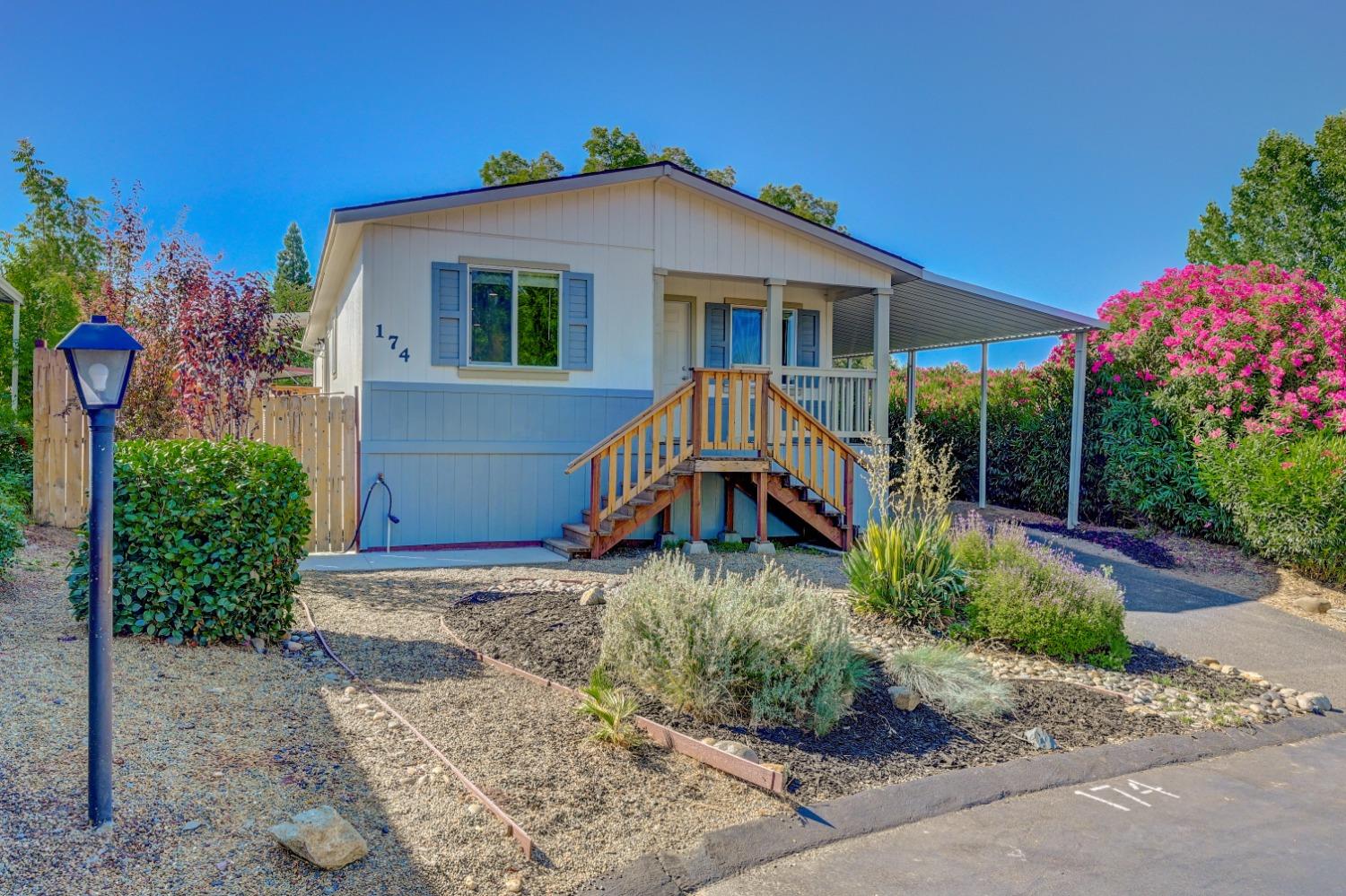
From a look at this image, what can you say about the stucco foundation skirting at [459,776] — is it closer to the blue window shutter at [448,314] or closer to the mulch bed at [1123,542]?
the blue window shutter at [448,314]

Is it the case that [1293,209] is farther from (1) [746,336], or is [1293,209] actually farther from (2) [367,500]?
(2) [367,500]

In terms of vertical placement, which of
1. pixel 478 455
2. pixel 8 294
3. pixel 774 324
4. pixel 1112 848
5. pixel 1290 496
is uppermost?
pixel 8 294

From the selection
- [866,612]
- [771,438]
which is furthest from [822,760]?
[771,438]

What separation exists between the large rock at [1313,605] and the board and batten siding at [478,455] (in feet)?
25.0

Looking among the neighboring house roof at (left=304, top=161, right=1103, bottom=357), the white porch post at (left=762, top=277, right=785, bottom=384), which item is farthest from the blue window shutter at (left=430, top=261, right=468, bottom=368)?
the white porch post at (left=762, top=277, right=785, bottom=384)

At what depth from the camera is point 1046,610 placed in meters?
5.91

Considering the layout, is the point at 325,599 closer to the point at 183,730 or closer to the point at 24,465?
the point at 183,730

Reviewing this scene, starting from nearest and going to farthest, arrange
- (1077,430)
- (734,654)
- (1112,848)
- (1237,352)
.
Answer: (1112,848), (734,654), (1237,352), (1077,430)

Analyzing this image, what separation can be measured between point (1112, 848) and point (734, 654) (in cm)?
185

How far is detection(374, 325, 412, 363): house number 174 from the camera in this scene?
31.9 ft

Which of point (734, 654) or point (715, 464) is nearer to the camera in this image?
point (734, 654)

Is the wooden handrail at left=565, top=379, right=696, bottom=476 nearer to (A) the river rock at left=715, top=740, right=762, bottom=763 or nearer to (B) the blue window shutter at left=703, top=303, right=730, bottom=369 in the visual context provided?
(B) the blue window shutter at left=703, top=303, right=730, bottom=369

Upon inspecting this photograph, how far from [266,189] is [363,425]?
1914 centimetres

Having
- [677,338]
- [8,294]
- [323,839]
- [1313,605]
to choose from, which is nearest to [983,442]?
[677,338]
